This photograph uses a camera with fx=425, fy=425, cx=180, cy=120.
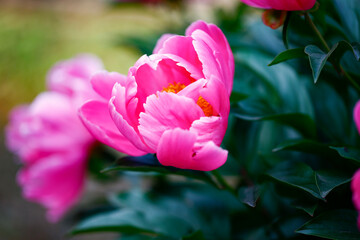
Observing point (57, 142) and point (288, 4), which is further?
point (57, 142)

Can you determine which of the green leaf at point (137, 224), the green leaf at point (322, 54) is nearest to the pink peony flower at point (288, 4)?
the green leaf at point (322, 54)

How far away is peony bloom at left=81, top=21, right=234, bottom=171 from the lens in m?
0.36

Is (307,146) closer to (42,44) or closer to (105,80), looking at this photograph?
(105,80)

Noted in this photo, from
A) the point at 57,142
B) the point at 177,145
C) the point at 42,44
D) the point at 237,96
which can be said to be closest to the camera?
the point at 177,145

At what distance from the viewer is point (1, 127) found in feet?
8.87

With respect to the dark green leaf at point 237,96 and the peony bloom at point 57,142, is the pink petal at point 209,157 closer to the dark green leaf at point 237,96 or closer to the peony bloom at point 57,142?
the dark green leaf at point 237,96

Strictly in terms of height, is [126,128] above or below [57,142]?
above

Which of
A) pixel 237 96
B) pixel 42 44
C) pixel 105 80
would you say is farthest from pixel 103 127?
pixel 42 44

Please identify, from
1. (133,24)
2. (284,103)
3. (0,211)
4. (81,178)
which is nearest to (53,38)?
(133,24)

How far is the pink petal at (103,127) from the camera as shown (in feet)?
1.34

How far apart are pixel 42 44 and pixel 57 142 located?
10.1 feet

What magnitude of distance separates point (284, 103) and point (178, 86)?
182 millimetres

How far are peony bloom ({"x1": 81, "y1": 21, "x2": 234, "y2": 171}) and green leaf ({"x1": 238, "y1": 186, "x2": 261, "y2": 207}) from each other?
63mm

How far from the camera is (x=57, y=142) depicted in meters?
0.73
